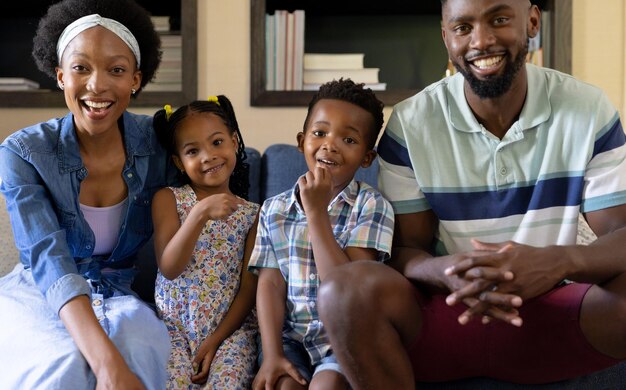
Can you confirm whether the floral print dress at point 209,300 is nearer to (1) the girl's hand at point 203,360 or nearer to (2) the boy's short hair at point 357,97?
(1) the girl's hand at point 203,360

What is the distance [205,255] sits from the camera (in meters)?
1.76

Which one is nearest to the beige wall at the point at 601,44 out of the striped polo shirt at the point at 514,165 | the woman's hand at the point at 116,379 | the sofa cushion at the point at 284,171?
the sofa cushion at the point at 284,171

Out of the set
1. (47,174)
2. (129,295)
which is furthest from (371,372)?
(47,174)

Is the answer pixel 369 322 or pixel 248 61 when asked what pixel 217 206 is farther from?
pixel 248 61

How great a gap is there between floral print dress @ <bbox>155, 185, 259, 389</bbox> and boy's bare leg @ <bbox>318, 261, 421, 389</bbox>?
310 millimetres

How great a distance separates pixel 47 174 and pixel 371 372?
0.84 m

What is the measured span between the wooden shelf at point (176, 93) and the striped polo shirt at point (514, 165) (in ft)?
3.61

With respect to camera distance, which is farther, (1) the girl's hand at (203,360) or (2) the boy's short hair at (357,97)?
(2) the boy's short hair at (357,97)

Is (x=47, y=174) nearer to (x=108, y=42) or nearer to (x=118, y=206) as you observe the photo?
(x=118, y=206)

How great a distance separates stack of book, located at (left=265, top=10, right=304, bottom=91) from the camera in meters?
2.55

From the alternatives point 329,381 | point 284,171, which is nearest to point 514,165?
point 329,381

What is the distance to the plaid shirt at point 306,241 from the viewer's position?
62.3 inches

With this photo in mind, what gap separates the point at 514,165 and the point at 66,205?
975 mm

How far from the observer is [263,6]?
100 inches
